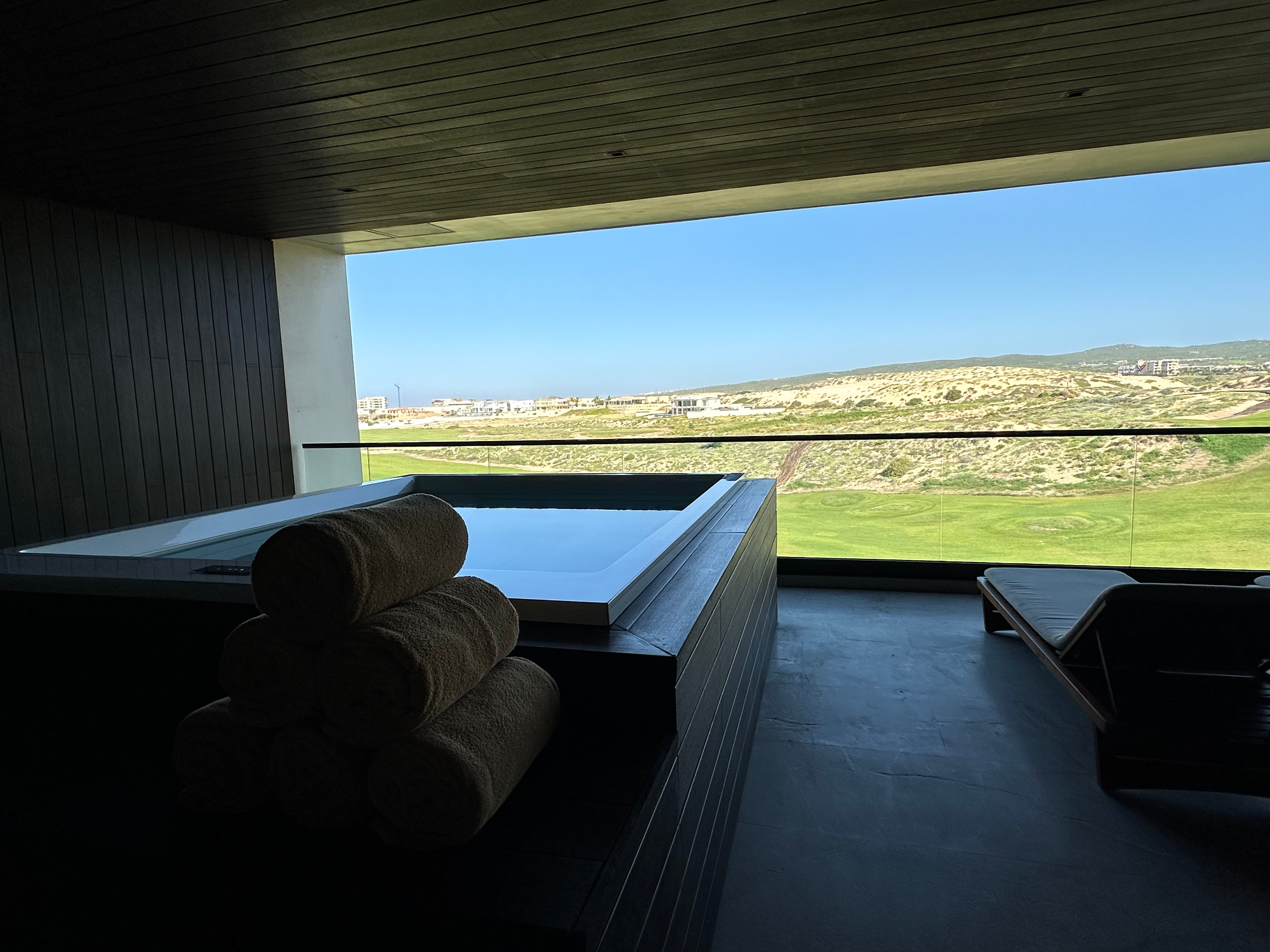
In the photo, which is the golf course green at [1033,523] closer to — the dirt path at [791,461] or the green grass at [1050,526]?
the green grass at [1050,526]

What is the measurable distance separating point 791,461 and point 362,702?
14.5 ft

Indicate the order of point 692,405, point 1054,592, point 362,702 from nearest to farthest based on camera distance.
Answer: point 362,702, point 1054,592, point 692,405

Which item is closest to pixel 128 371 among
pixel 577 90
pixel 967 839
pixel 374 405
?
pixel 577 90

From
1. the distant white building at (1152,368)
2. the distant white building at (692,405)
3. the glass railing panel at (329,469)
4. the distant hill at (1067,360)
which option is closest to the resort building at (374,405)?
the distant white building at (692,405)

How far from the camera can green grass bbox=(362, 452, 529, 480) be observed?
16.3ft

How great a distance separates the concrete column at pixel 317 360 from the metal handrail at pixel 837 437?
0.14 meters

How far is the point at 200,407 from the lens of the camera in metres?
4.28

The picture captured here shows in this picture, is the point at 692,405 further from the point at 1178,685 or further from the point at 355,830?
the point at 355,830

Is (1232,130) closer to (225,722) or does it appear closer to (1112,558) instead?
(1112,558)

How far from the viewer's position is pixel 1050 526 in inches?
348

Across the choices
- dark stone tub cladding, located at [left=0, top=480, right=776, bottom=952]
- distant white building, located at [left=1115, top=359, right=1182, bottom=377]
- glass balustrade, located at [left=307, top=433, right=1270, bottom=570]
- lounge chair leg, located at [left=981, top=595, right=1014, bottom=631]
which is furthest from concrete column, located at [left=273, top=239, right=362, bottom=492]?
distant white building, located at [left=1115, top=359, right=1182, bottom=377]

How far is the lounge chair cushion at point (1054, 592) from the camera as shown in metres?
2.36

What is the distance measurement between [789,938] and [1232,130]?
151 inches

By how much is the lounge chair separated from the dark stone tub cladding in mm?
1084
